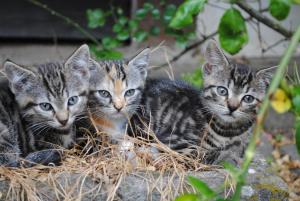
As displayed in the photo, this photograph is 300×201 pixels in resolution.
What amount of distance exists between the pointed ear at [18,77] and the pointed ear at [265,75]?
54.8 inches

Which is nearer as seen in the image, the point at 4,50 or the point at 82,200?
the point at 82,200

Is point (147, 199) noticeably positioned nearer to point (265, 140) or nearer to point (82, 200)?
point (82, 200)

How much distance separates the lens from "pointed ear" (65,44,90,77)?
Answer: 3664 millimetres

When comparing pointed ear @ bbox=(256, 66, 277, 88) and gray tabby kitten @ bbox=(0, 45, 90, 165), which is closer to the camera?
gray tabby kitten @ bbox=(0, 45, 90, 165)

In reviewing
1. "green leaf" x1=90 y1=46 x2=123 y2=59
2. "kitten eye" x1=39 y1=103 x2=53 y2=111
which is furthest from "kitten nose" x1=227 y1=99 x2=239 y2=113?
"green leaf" x1=90 y1=46 x2=123 y2=59

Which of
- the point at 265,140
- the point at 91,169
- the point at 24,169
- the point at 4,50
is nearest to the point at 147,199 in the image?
the point at 91,169

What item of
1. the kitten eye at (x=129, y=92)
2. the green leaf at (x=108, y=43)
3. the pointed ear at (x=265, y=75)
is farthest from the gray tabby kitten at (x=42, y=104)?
the green leaf at (x=108, y=43)

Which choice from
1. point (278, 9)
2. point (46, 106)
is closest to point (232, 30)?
point (278, 9)

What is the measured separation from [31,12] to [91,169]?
377cm

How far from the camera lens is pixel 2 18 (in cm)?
655

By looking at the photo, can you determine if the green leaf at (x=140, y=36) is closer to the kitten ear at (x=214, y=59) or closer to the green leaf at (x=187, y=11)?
the kitten ear at (x=214, y=59)

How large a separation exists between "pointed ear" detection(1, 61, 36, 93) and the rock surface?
647mm

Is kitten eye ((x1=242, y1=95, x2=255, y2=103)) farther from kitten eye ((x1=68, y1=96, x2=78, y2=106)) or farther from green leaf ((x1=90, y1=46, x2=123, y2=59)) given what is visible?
green leaf ((x1=90, y1=46, x2=123, y2=59))

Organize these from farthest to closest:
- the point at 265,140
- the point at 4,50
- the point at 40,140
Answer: the point at 4,50 < the point at 265,140 < the point at 40,140
